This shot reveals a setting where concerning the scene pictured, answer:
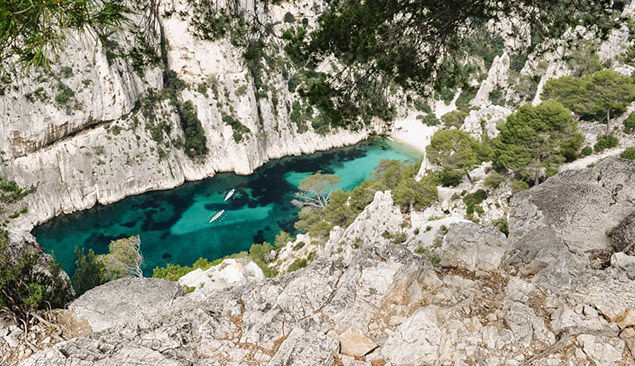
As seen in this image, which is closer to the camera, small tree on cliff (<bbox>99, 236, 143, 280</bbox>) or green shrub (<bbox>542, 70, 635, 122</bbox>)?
green shrub (<bbox>542, 70, 635, 122</bbox>)

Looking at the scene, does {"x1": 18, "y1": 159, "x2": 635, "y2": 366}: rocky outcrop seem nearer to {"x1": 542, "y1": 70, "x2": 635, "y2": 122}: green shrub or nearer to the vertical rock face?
{"x1": 542, "y1": 70, "x2": 635, "y2": 122}: green shrub

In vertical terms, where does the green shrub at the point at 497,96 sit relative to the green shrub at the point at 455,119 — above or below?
above

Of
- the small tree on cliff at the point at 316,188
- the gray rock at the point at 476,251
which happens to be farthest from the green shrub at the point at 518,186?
the small tree on cliff at the point at 316,188

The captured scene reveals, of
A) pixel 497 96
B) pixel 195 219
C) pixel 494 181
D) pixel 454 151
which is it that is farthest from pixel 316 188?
pixel 497 96

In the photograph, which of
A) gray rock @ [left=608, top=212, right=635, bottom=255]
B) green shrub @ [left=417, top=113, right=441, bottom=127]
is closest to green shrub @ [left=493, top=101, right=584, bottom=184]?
gray rock @ [left=608, top=212, right=635, bottom=255]

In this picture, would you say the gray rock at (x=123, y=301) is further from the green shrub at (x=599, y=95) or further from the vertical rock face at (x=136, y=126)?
the vertical rock face at (x=136, y=126)
